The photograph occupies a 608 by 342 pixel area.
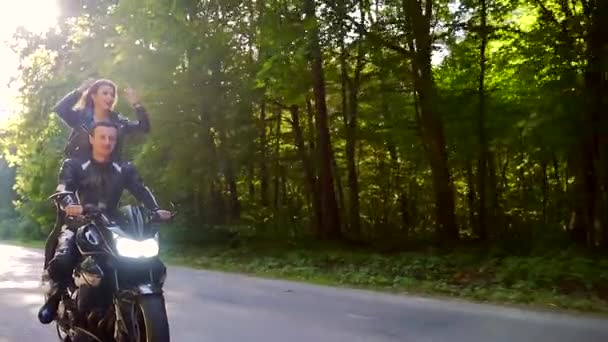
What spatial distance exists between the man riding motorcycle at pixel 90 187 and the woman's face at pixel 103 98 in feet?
1.04

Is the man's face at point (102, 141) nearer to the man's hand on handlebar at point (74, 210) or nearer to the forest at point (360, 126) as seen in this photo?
the man's hand on handlebar at point (74, 210)

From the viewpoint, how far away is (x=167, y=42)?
21.3 m

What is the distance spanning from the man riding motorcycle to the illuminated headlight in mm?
431

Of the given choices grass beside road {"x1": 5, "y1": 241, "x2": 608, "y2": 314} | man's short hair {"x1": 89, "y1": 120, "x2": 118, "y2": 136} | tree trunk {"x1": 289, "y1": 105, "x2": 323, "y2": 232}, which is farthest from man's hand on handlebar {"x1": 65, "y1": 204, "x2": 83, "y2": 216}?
tree trunk {"x1": 289, "y1": 105, "x2": 323, "y2": 232}

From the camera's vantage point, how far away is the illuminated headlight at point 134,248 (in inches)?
194

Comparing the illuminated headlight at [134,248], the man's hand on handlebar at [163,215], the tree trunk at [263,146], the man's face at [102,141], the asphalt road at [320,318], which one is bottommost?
the asphalt road at [320,318]

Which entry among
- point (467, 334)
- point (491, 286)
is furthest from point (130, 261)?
point (491, 286)

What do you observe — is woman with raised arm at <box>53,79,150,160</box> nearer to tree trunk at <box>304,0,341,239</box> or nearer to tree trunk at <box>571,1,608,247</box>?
tree trunk at <box>571,1,608,247</box>

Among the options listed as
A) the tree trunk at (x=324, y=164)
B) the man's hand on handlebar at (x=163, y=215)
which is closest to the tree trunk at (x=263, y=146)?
the tree trunk at (x=324, y=164)

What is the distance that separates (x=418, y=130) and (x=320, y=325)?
1481 cm

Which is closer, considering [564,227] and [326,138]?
[564,227]

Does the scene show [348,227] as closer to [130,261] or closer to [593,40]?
[593,40]

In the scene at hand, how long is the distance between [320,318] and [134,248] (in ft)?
13.3

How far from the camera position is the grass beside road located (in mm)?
11953
